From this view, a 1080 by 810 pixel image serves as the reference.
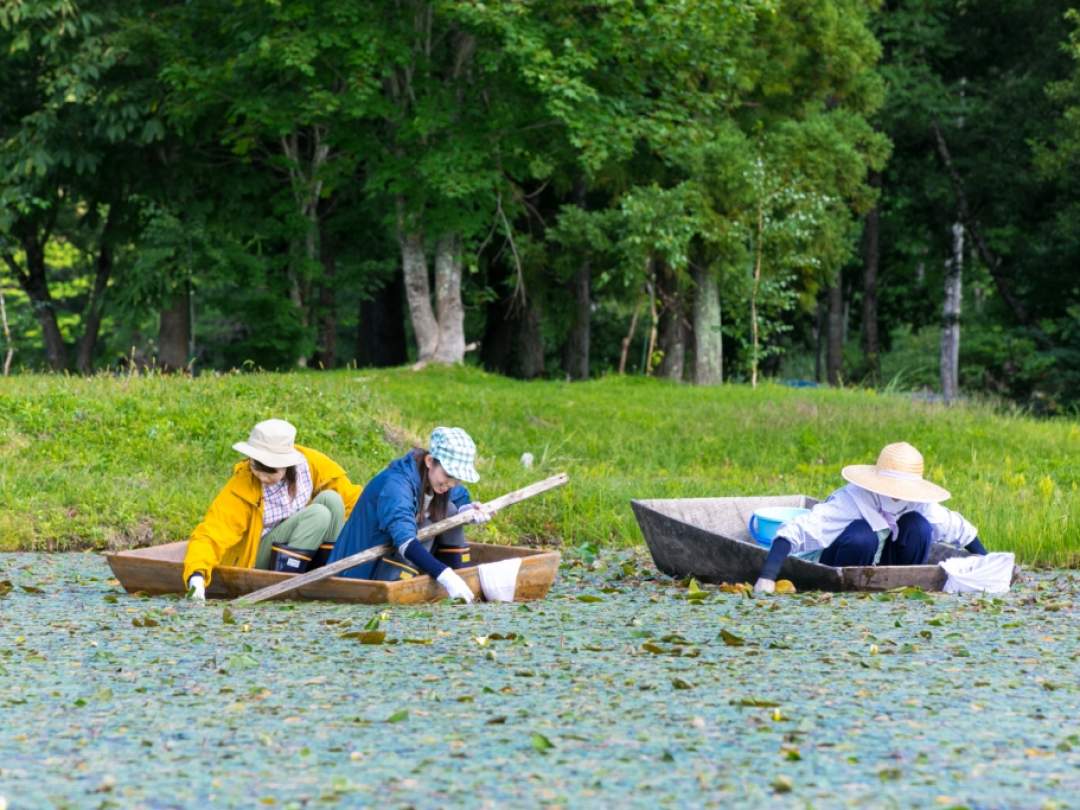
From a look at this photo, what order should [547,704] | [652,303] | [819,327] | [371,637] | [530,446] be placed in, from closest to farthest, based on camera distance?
[547,704], [371,637], [530,446], [652,303], [819,327]

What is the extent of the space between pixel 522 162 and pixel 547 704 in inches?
697

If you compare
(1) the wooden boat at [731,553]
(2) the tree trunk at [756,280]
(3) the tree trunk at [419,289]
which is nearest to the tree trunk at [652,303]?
(2) the tree trunk at [756,280]

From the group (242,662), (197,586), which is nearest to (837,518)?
(197,586)

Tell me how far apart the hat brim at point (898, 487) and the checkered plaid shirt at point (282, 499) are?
2885 mm

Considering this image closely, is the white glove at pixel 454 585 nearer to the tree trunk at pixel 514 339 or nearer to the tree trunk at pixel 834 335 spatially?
the tree trunk at pixel 514 339

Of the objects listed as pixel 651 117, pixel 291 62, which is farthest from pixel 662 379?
pixel 291 62

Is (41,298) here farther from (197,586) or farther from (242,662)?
(242,662)

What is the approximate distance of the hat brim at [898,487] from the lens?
8.44 metres

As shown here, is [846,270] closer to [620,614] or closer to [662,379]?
[662,379]

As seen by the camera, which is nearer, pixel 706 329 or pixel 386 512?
pixel 386 512

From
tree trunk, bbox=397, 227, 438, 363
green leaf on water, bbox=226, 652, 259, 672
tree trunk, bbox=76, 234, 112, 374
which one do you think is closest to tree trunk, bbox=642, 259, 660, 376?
tree trunk, bbox=397, 227, 438, 363

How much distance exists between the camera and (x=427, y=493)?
829 cm

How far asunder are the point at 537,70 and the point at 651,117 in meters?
2.93

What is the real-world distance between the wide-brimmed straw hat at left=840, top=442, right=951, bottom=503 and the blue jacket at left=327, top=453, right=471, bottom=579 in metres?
2.15
